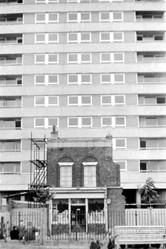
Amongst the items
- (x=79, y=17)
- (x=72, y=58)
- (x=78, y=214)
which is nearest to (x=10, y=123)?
(x=72, y=58)

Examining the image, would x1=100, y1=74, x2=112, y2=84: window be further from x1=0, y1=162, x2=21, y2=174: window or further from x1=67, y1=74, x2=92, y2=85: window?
x1=0, y1=162, x2=21, y2=174: window

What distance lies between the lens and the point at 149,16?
211ft

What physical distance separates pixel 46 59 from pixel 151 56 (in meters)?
13.2

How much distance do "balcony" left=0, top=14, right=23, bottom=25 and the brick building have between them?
86.8 feet

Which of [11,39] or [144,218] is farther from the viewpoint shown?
[11,39]

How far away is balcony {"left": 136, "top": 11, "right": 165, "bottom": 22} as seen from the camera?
63219 millimetres

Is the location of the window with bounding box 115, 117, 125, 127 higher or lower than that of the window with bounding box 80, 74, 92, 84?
lower

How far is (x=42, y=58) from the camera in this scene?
60938mm

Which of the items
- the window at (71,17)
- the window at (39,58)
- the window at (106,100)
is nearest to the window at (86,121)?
the window at (106,100)

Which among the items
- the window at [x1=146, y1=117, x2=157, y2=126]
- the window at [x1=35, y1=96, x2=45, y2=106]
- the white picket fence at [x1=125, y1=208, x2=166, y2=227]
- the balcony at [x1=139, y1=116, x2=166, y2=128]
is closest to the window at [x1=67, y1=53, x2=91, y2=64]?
the window at [x1=35, y1=96, x2=45, y2=106]

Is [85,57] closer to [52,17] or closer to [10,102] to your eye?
[52,17]

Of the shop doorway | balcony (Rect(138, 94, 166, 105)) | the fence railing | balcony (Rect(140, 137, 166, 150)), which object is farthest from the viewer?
balcony (Rect(138, 94, 166, 105))

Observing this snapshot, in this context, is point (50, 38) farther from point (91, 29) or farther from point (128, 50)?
point (128, 50)

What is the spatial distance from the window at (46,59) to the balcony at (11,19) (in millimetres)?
5676
